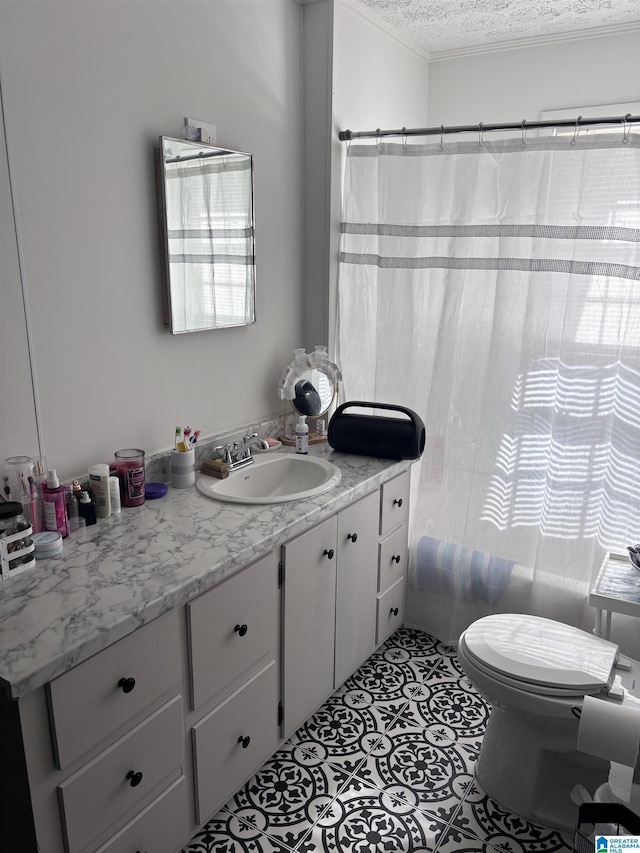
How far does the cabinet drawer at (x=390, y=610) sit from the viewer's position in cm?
259

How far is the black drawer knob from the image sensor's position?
1479mm

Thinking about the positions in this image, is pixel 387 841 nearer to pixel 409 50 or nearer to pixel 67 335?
pixel 67 335

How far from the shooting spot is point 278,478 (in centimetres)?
238

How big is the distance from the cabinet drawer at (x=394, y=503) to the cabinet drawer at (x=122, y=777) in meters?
1.07

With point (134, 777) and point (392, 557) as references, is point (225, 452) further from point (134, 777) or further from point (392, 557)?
point (134, 777)

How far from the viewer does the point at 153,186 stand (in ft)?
Result: 6.55

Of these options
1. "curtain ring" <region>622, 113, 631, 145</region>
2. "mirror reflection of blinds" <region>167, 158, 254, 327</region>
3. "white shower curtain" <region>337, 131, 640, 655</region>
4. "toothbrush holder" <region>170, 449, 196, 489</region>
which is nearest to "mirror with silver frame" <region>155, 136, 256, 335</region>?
"mirror reflection of blinds" <region>167, 158, 254, 327</region>

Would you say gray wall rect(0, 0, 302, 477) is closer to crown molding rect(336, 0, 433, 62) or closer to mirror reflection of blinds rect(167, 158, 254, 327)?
mirror reflection of blinds rect(167, 158, 254, 327)

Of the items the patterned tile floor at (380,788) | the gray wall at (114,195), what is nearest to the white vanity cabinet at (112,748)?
the patterned tile floor at (380,788)

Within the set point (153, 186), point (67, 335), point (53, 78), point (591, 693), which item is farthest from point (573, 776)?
point (53, 78)

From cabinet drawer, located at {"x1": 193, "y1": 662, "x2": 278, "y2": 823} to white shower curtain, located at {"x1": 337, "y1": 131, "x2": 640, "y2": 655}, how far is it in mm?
1014

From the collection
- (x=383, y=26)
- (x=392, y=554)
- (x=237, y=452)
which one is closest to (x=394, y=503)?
(x=392, y=554)

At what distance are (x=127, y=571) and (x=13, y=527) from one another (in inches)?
10.8

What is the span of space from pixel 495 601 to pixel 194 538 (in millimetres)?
1407
